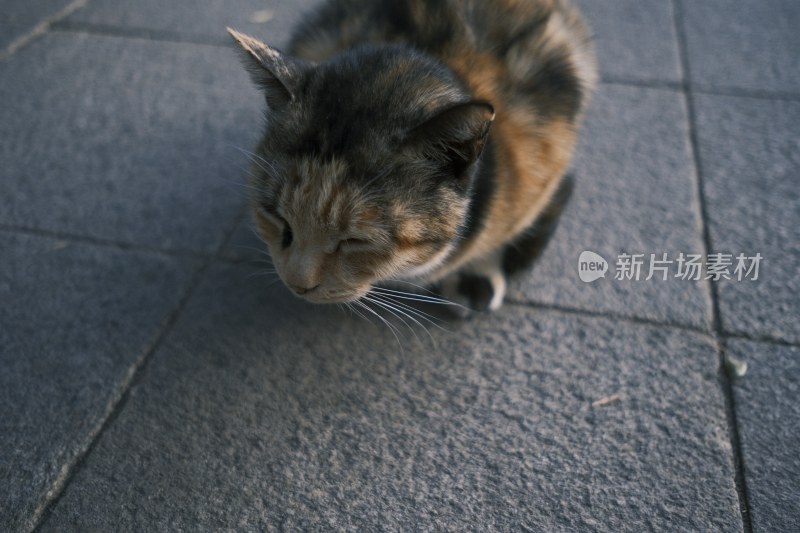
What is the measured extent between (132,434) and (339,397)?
608mm

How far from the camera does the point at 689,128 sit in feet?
9.20

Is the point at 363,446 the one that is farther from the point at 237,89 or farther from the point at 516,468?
the point at 237,89

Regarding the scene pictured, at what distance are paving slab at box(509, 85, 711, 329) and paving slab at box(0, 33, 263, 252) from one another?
1.34 m

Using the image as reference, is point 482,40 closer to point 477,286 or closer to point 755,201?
point 477,286

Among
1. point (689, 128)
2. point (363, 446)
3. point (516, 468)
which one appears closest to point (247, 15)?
point (689, 128)

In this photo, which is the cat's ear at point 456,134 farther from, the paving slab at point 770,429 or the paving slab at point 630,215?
the paving slab at point 770,429

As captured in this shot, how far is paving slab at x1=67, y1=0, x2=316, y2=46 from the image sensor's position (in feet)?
11.0

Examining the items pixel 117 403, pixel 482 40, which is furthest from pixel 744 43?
pixel 117 403

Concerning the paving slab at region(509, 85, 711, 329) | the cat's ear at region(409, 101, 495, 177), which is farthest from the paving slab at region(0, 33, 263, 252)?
the paving slab at region(509, 85, 711, 329)

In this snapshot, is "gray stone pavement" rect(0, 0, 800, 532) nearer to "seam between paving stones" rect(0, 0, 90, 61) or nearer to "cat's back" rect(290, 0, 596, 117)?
"seam between paving stones" rect(0, 0, 90, 61)

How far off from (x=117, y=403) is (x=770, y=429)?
1962 mm

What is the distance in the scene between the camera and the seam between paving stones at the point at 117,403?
5.06 ft

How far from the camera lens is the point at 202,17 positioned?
3.50 m

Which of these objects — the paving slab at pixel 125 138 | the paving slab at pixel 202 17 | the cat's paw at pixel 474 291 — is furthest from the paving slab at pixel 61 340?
the paving slab at pixel 202 17
